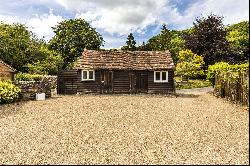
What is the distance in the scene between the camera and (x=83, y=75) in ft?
114

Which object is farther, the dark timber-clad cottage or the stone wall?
the dark timber-clad cottage

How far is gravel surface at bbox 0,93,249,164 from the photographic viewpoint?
369 inches

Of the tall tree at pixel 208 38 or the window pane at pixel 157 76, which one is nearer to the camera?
the window pane at pixel 157 76

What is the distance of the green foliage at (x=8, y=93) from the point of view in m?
23.8

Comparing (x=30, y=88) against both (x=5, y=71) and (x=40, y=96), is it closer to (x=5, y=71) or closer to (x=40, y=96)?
(x=40, y=96)

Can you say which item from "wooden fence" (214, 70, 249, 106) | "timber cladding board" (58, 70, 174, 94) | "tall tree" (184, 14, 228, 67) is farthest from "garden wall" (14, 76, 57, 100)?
"tall tree" (184, 14, 228, 67)

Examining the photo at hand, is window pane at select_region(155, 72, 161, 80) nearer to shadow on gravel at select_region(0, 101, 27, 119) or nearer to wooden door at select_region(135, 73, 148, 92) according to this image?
wooden door at select_region(135, 73, 148, 92)

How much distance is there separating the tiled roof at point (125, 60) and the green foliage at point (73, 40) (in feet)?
78.2

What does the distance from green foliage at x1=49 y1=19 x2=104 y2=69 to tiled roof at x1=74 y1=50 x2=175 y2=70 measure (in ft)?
78.2

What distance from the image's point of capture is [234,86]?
22828 mm

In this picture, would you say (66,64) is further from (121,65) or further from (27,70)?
(121,65)

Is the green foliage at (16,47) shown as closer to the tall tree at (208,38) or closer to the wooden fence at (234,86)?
the tall tree at (208,38)

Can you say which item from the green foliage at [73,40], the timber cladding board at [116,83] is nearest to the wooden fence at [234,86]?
the timber cladding board at [116,83]

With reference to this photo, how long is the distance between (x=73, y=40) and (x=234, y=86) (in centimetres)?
4296
